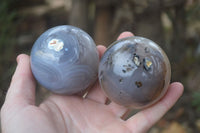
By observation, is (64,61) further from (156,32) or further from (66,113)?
(156,32)

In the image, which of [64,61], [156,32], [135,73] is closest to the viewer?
[135,73]

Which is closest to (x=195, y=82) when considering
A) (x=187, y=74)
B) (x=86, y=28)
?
(x=187, y=74)

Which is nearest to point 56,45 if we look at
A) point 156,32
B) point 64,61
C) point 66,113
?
point 64,61

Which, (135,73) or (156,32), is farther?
(156,32)

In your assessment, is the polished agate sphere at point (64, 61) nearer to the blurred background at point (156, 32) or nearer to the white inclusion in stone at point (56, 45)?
the white inclusion in stone at point (56, 45)

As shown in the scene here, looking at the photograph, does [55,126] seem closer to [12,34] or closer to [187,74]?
[187,74]

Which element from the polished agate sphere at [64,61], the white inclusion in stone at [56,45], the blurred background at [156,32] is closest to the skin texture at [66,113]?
the polished agate sphere at [64,61]
